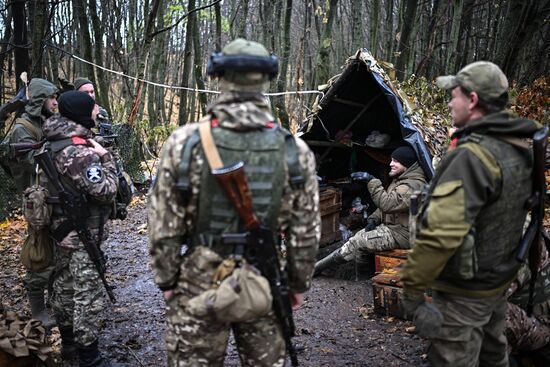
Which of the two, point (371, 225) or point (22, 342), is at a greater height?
point (371, 225)

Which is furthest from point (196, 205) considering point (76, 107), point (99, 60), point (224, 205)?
point (99, 60)

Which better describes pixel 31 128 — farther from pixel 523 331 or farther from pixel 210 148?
pixel 523 331

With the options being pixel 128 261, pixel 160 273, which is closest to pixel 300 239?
pixel 160 273

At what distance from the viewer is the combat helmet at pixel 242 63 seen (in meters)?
2.42

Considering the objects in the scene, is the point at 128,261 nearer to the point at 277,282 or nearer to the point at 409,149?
the point at 409,149

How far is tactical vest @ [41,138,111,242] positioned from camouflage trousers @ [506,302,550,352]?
10.7 ft

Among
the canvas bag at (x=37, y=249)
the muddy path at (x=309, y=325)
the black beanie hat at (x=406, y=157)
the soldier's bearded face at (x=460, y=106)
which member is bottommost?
the muddy path at (x=309, y=325)

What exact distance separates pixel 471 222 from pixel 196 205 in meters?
1.50

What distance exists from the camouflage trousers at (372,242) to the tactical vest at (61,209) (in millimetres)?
2975

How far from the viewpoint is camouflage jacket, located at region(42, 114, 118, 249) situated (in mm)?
3883

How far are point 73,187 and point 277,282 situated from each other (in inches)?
86.5

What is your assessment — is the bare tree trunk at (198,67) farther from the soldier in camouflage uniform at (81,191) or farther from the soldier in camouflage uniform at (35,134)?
the soldier in camouflage uniform at (81,191)

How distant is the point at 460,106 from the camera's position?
2.99 m

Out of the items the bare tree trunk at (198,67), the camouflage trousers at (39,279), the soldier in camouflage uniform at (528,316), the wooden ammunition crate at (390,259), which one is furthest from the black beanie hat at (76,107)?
the bare tree trunk at (198,67)
